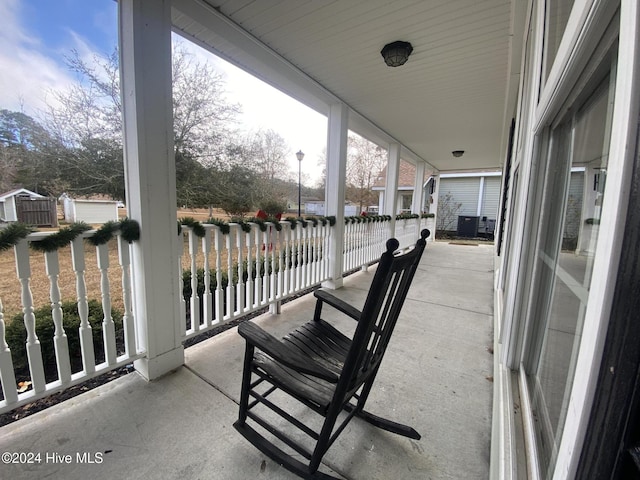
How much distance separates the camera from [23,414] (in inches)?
60.8

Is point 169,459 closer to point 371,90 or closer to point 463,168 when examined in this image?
point 371,90

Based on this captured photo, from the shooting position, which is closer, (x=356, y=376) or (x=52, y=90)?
(x=356, y=376)

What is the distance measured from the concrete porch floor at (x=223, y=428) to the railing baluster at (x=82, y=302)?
25 cm

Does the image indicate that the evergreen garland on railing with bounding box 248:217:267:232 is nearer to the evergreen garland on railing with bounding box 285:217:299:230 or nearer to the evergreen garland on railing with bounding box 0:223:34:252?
the evergreen garland on railing with bounding box 285:217:299:230

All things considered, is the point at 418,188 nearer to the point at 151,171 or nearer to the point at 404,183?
the point at 404,183

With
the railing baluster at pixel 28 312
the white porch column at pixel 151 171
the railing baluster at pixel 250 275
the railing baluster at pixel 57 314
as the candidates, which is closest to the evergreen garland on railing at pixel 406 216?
the railing baluster at pixel 250 275

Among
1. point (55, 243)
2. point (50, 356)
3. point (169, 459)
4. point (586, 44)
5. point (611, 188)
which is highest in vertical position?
point (586, 44)

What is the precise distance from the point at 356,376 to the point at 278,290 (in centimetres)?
185

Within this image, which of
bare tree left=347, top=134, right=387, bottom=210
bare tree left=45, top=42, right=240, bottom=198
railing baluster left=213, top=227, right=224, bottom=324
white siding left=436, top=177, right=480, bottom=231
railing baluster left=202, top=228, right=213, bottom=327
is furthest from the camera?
white siding left=436, top=177, right=480, bottom=231

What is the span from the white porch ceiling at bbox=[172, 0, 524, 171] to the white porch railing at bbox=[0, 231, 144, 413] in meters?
1.74

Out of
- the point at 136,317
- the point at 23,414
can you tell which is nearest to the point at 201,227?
the point at 136,317

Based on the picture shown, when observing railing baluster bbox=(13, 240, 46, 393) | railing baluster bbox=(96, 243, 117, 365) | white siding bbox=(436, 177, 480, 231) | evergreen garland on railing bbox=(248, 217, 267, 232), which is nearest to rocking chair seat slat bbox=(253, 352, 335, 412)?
railing baluster bbox=(96, 243, 117, 365)

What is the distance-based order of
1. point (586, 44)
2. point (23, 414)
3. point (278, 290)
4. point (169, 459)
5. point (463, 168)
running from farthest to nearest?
point (463, 168), point (278, 290), point (23, 414), point (169, 459), point (586, 44)

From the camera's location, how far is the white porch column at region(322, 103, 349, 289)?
11.8 feet
